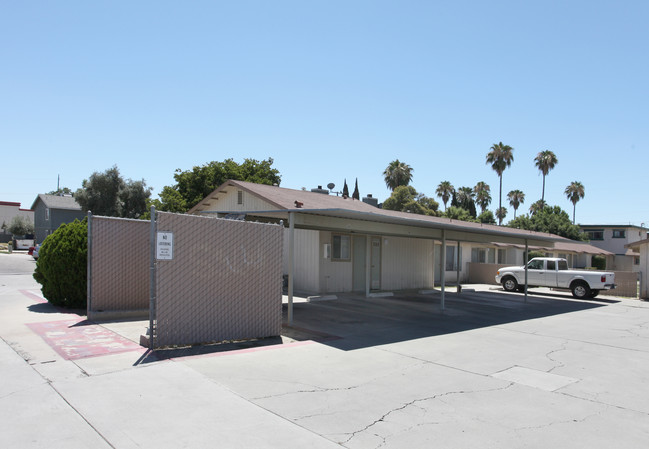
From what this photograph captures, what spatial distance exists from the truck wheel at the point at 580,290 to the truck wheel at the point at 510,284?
8.99 feet

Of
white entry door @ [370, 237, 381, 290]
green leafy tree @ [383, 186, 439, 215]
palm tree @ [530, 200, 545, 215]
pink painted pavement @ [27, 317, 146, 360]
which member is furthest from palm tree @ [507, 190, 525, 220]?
pink painted pavement @ [27, 317, 146, 360]

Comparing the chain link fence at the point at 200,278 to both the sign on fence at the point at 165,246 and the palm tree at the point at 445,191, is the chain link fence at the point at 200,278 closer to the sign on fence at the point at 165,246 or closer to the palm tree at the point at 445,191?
the sign on fence at the point at 165,246

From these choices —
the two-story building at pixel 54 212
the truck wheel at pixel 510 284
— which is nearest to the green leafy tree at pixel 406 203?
the truck wheel at pixel 510 284

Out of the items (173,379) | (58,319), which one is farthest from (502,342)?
→ (58,319)

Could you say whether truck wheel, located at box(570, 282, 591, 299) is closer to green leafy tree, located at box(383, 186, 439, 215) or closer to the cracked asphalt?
the cracked asphalt

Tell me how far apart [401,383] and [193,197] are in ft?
97.5

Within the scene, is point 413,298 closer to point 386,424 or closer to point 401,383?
point 401,383

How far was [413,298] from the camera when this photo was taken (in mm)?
18625

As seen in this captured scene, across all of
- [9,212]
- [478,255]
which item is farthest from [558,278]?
[9,212]

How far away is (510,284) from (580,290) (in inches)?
130

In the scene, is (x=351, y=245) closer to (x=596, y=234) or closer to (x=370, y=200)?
(x=370, y=200)

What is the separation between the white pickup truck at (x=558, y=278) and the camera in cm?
2092

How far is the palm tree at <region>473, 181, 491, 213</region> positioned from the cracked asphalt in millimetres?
62139

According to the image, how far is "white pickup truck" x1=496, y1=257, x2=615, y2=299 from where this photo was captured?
20922 millimetres
